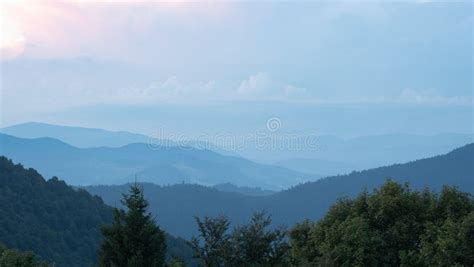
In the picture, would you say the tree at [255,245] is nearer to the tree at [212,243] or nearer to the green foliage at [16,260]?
the tree at [212,243]

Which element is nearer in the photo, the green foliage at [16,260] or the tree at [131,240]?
the tree at [131,240]

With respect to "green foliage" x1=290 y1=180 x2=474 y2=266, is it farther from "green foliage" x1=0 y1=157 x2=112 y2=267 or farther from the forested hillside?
"green foliage" x1=0 y1=157 x2=112 y2=267

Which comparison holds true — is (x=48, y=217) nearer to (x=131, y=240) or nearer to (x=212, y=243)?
(x=212, y=243)

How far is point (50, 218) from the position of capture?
105m

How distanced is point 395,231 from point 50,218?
87321 mm

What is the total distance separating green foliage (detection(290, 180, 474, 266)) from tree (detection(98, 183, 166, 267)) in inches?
252

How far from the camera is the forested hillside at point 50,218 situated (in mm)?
90731

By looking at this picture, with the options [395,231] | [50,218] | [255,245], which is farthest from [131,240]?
[50,218]

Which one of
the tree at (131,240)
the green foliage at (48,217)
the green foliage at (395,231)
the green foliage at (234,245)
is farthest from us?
the green foliage at (48,217)

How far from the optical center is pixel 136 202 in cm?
2288

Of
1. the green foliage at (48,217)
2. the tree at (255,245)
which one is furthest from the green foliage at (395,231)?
the green foliage at (48,217)

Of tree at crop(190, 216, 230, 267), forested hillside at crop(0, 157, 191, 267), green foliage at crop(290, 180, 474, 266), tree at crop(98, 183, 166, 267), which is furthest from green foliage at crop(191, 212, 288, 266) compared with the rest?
forested hillside at crop(0, 157, 191, 267)

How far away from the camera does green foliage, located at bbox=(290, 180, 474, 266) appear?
2495 centimetres

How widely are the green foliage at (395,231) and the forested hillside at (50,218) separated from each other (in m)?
64.2
